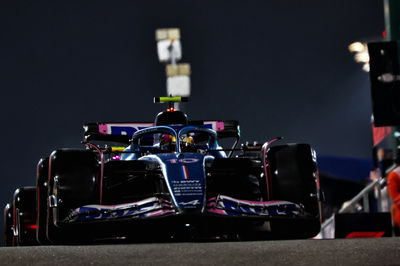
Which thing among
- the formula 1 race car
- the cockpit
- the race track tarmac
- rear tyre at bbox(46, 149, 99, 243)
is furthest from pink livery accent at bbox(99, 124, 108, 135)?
the race track tarmac

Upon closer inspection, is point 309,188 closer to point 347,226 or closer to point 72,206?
point 72,206

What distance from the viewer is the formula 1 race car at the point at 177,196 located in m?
6.32

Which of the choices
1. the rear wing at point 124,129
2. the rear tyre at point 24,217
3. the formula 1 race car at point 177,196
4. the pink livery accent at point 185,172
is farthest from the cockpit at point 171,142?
the rear tyre at point 24,217

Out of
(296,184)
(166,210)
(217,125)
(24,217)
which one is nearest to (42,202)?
(166,210)

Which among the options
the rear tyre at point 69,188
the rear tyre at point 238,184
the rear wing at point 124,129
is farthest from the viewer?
the rear wing at point 124,129

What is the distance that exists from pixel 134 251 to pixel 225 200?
1.86 metres

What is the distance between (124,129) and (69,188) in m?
3.41

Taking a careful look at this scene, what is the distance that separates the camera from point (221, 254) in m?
4.36

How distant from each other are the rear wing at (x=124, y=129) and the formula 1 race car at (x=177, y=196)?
7.28ft

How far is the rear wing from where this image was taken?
9.64 metres

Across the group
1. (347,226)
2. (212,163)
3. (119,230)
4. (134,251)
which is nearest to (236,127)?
(347,226)

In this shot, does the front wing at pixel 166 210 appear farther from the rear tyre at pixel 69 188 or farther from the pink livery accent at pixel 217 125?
the pink livery accent at pixel 217 125

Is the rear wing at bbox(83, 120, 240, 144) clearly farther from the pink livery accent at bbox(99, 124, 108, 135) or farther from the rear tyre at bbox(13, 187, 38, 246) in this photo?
the rear tyre at bbox(13, 187, 38, 246)

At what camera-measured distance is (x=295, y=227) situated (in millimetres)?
6793
